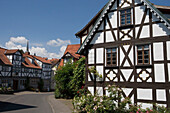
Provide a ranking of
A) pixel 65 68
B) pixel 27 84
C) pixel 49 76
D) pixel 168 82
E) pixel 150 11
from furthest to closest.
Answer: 1. pixel 49 76
2. pixel 27 84
3. pixel 65 68
4. pixel 150 11
5. pixel 168 82

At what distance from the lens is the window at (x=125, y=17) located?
12.0m

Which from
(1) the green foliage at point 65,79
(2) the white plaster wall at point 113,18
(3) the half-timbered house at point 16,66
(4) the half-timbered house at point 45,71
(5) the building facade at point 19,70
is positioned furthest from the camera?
(4) the half-timbered house at point 45,71

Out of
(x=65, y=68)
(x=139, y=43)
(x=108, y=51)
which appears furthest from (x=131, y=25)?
(x=65, y=68)

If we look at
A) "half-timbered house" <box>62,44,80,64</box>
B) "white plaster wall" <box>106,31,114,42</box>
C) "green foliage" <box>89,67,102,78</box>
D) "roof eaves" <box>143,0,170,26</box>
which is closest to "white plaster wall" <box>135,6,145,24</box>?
"roof eaves" <box>143,0,170,26</box>

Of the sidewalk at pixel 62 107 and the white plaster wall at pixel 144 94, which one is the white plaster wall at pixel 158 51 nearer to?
the white plaster wall at pixel 144 94

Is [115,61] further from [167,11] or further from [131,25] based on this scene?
[167,11]

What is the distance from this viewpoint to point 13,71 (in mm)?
39031

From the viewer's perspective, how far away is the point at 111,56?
40.0 ft

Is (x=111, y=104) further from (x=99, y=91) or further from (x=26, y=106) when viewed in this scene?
(x=26, y=106)

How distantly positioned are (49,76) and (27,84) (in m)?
11.2

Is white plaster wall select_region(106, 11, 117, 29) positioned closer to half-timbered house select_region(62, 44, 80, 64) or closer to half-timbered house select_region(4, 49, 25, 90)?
half-timbered house select_region(62, 44, 80, 64)

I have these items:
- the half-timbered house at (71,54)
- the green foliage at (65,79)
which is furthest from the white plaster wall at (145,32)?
the half-timbered house at (71,54)

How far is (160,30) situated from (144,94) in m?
4.45

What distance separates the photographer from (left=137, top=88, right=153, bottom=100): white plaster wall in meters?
10.4
